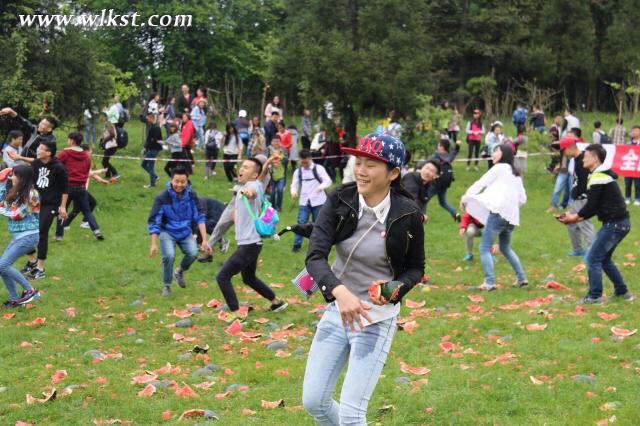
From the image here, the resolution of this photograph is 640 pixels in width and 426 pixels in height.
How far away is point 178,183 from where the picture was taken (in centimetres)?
1075

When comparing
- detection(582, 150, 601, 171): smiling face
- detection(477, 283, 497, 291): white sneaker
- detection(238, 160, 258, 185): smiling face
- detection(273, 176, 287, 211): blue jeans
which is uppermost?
detection(582, 150, 601, 171): smiling face

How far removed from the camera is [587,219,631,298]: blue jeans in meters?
9.83

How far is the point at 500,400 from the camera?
273 inches

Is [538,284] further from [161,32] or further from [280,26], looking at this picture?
[280,26]

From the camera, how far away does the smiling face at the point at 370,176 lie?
4.65 m

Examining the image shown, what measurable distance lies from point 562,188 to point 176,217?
461 inches

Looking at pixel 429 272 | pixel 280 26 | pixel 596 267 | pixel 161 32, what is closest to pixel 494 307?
pixel 596 267

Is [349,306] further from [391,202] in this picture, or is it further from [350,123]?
[350,123]

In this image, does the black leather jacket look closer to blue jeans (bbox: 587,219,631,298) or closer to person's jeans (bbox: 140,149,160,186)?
blue jeans (bbox: 587,219,631,298)

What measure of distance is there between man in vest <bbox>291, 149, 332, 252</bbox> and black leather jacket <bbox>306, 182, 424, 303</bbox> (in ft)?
32.5

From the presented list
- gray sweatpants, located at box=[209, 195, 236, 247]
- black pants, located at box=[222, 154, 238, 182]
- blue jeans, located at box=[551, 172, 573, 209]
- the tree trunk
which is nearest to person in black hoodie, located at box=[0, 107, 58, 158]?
gray sweatpants, located at box=[209, 195, 236, 247]

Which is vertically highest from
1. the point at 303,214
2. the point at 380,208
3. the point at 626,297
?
the point at 380,208

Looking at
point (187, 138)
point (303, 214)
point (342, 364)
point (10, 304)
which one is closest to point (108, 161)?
point (187, 138)

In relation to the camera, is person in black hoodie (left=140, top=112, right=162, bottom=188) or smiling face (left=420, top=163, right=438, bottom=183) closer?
smiling face (left=420, top=163, right=438, bottom=183)
